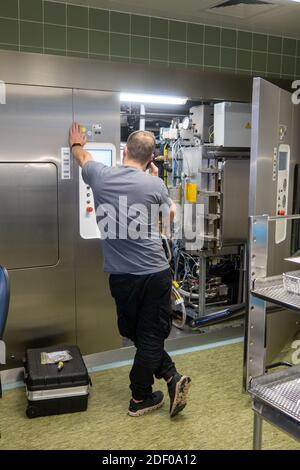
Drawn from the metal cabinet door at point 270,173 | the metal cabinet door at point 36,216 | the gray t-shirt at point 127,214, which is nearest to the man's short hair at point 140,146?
the gray t-shirt at point 127,214

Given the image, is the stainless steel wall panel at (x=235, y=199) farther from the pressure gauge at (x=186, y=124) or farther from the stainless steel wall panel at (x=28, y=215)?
the stainless steel wall panel at (x=28, y=215)

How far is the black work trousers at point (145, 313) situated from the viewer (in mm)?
2768

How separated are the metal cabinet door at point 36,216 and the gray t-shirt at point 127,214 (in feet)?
2.03

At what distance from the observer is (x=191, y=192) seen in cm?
419

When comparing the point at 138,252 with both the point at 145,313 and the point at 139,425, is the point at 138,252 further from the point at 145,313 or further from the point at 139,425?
the point at 139,425

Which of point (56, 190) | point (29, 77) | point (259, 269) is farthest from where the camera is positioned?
point (56, 190)

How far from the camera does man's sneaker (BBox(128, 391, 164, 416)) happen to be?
2.89 metres

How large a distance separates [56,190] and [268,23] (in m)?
2.62

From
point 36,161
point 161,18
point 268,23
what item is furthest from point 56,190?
point 268,23

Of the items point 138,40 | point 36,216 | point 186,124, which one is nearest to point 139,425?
point 36,216

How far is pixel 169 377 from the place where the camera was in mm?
2939

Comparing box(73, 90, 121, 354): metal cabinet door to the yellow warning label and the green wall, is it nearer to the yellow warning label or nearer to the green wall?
the green wall
